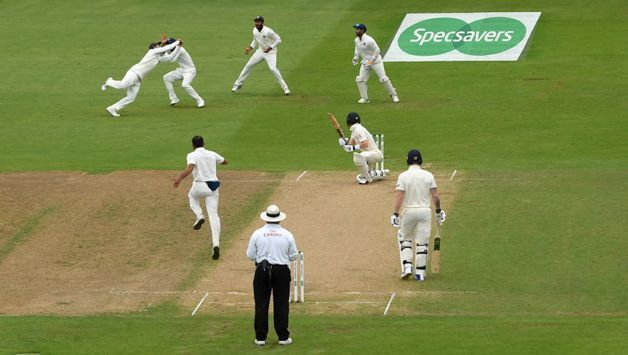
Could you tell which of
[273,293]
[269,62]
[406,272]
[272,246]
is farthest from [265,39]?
[273,293]

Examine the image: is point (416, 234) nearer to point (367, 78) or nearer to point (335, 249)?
point (335, 249)

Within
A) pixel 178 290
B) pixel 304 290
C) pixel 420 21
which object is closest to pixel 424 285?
pixel 304 290

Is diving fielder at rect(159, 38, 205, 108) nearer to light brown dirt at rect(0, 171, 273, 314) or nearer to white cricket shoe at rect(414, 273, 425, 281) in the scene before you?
light brown dirt at rect(0, 171, 273, 314)

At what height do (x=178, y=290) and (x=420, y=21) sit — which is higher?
(x=420, y=21)

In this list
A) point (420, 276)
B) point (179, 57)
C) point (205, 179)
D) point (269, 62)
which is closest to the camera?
point (420, 276)

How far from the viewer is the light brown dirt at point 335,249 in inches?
962

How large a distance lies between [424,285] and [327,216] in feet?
16.8

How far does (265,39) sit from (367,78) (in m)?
3.41

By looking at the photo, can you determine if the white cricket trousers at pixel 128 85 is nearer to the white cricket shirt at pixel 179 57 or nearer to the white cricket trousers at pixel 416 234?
the white cricket shirt at pixel 179 57

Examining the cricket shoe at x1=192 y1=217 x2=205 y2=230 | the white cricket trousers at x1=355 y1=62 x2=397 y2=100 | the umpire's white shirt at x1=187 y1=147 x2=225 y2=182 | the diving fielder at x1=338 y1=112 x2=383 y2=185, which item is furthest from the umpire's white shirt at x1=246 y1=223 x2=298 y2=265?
the white cricket trousers at x1=355 y1=62 x2=397 y2=100

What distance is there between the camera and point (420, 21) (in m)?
50.6

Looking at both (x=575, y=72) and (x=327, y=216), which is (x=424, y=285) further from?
(x=575, y=72)

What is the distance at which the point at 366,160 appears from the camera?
31.9 metres

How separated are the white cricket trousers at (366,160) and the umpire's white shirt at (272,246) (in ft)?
35.3
